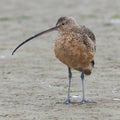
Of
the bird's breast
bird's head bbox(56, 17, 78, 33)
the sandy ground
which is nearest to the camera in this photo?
the sandy ground

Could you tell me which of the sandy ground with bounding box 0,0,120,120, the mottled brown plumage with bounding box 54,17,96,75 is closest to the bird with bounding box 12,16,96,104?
the mottled brown plumage with bounding box 54,17,96,75

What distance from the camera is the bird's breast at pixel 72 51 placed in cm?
993

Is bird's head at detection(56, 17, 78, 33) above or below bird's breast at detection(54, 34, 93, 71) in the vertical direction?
above

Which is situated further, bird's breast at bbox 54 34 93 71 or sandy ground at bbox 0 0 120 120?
bird's breast at bbox 54 34 93 71

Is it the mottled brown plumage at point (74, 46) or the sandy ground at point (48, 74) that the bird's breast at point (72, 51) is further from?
the sandy ground at point (48, 74)

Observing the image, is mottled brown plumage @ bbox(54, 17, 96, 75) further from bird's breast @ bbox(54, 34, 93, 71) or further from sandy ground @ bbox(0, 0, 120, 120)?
sandy ground @ bbox(0, 0, 120, 120)

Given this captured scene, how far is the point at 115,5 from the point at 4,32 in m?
5.88

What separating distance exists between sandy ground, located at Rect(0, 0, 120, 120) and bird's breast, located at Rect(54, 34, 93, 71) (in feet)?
1.99

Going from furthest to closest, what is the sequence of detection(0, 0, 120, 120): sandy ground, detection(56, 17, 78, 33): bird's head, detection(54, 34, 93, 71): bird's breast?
1. detection(56, 17, 78, 33): bird's head
2. detection(54, 34, 93, 71): bird's breast
3. detection(0, 0, 120, 120): sandy ground

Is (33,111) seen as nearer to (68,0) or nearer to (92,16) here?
(92,16)

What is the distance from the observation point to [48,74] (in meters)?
12.3

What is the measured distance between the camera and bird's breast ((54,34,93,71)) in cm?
993

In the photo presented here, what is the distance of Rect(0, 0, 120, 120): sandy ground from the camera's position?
31.3ft

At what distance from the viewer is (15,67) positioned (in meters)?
13.0
